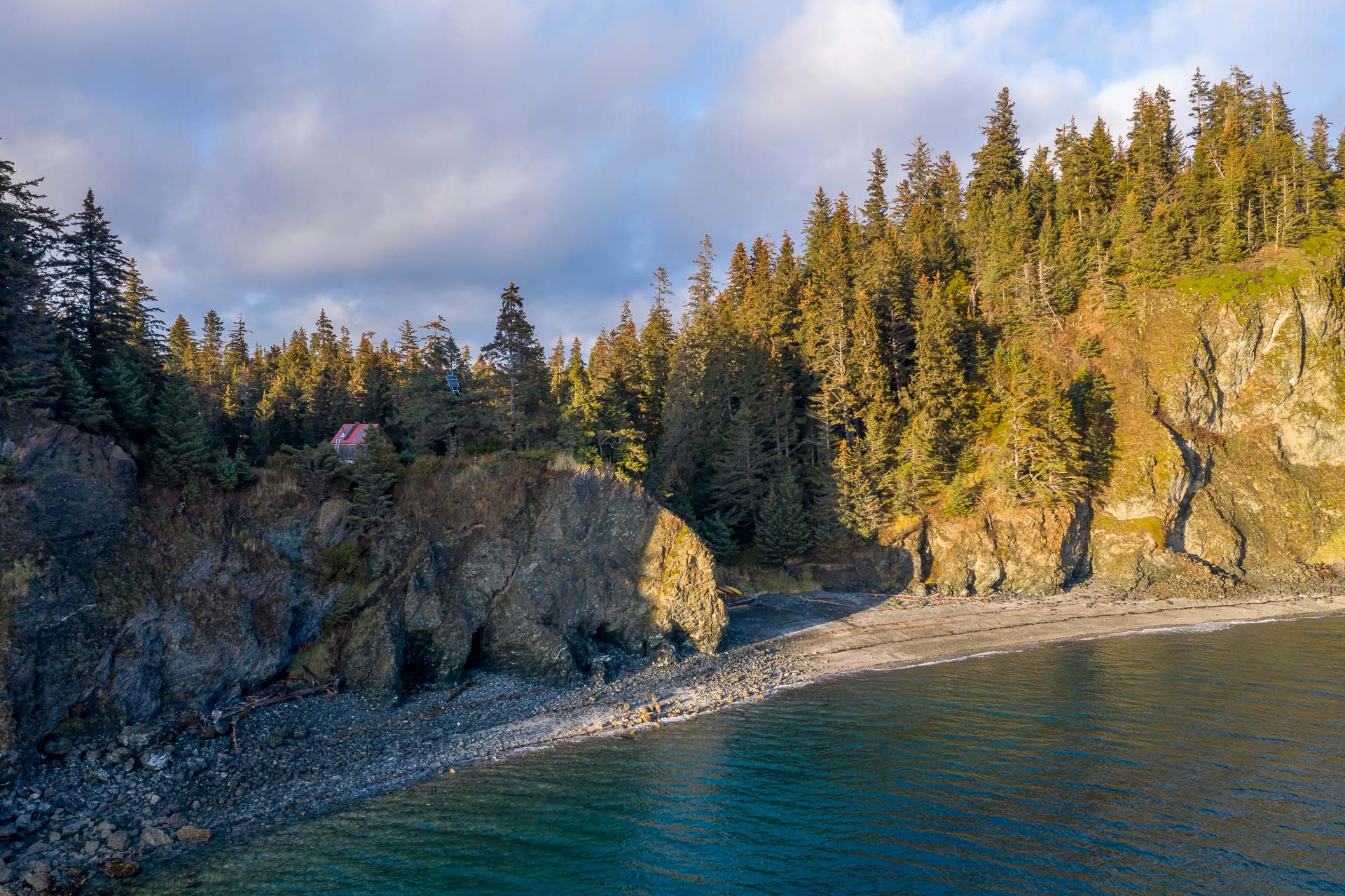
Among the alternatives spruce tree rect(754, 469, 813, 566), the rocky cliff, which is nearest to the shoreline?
the rocky cliff

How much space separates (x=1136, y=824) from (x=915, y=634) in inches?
918

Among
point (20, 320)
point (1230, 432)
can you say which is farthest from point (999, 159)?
point (20, 320)

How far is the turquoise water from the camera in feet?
54.7

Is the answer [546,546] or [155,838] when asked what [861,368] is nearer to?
[546,546]

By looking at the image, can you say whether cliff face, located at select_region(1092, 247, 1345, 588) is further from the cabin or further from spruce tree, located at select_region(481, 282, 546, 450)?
the cabin

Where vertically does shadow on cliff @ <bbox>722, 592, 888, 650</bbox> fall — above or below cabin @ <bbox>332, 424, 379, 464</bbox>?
below

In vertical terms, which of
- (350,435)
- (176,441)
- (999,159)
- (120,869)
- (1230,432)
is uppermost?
(999,159)

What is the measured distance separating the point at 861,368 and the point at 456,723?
4227 centimetres

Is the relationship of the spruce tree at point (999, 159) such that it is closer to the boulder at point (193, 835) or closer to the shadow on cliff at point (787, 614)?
the shadow on cliff at point (787, 614)

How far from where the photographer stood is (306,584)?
3155 cm

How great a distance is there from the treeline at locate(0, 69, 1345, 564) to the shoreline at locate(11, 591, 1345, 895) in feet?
34.8

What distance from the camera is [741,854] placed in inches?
714

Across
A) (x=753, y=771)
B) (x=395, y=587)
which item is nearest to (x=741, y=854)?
(x=753, y=771)

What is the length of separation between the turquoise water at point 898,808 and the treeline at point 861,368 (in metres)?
21.7
